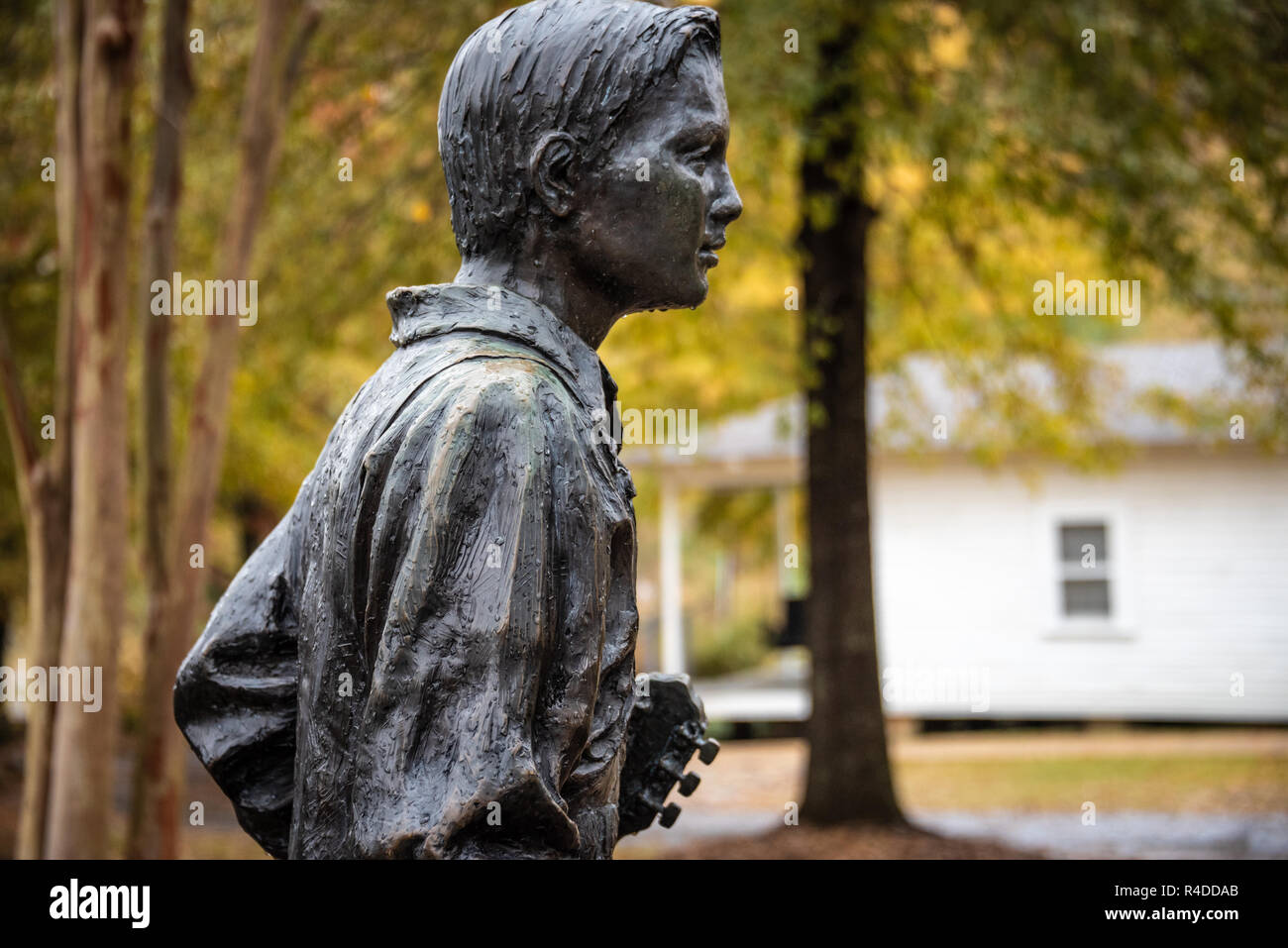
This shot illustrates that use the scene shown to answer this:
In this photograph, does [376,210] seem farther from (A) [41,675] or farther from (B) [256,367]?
(A) [41,675]

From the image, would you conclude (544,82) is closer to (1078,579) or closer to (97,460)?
(97,460)

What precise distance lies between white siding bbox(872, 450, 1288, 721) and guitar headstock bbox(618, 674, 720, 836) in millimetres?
18091

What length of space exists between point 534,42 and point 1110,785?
14.5 metres

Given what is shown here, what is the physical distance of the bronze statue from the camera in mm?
1651

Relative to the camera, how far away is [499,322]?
1.93m

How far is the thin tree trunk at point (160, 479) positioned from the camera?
743 cm

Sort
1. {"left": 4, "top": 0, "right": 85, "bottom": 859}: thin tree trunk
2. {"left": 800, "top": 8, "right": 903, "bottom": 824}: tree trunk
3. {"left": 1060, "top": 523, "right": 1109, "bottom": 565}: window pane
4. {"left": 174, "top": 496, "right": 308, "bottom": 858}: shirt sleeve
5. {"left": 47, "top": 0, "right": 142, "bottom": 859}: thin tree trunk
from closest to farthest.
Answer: {"left": 174, "top": 496, "right": 308, "bottom": 858}: shirt sleeve < {"left": 47, "top": 0, "right": 142, "bottom": 859}: thin tree trunk < {"left": 4, "top": 0, "right": 85, "bottom": 859}: thin tree trunk < {"left": 800, "top": 8, "right": 903, "bottom": 824}: tree trunk < {"left": 1060, "top": 523, "right": 1109, "bottom": 565}: window pane

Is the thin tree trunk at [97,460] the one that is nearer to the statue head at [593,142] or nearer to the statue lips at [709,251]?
the statue head at [593,142]

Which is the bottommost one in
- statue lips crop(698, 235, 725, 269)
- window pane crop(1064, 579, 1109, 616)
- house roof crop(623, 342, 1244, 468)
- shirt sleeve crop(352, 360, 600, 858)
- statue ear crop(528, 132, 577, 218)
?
window pane crop(1064, 579, 1109, 616)

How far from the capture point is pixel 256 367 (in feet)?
36.7

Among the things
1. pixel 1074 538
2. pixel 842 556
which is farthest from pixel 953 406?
pixel 842 556

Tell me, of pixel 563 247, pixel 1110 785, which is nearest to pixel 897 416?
pixel 1110 785

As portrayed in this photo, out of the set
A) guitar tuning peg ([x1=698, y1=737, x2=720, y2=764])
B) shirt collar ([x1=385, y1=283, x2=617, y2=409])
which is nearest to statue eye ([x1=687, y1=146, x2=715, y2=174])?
shirt collar ([x1=385, y1=283, x2=617, y2=409])

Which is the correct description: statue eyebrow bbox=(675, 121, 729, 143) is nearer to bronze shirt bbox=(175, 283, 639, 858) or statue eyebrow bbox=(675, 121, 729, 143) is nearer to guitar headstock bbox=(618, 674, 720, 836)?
bronze shirt bbox=(175, 283, 639, 858)
